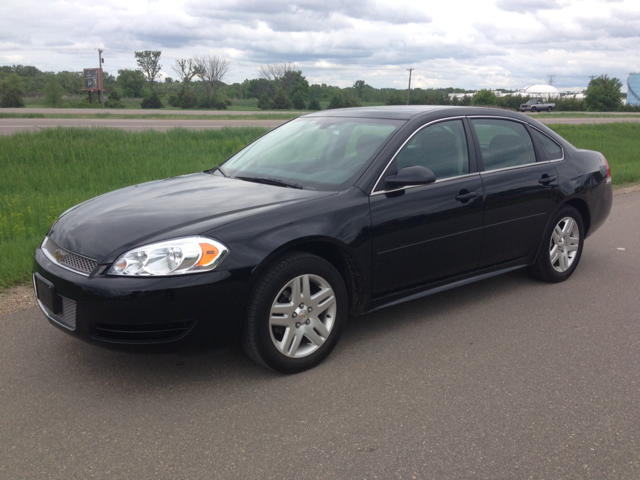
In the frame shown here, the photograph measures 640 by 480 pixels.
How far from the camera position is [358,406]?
124 inches

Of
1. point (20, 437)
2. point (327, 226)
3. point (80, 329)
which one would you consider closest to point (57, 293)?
point (80, 329)

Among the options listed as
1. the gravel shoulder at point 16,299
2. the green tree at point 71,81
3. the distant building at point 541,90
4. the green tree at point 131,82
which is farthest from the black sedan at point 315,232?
the distant building at point 541,90

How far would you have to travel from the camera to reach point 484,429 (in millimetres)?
2938

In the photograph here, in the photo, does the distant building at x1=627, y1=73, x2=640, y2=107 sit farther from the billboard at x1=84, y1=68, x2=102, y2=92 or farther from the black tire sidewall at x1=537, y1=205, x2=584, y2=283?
the black tire sidewall at x1=537, y1=205, x2=584, y2=283

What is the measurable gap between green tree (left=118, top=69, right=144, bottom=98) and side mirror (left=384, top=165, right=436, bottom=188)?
75397 mm

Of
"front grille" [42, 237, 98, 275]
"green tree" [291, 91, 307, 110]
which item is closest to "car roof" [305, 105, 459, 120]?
"front grille" [42, 237, 98, 275]

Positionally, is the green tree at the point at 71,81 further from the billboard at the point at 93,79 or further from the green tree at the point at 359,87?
the green tree at the point at 359,87

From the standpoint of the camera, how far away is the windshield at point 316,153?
13.4ft

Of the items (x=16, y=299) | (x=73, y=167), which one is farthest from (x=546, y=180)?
(x=73, y=167)

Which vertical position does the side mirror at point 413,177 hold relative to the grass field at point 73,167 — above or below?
above

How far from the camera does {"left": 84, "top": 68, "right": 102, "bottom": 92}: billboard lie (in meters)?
57.2

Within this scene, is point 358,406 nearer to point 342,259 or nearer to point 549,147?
point 342,259

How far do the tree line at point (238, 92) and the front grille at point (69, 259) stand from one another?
38906 mm

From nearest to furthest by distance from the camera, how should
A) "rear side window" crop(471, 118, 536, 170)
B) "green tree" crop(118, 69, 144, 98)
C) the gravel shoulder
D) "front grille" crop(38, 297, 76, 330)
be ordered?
"front grille" crop(38, 297, 76, 330) → the gravel shoulder → "rear side window" crop(471, 118, 536, 170) → "green tree" crop(118, 69, 144, 98)
